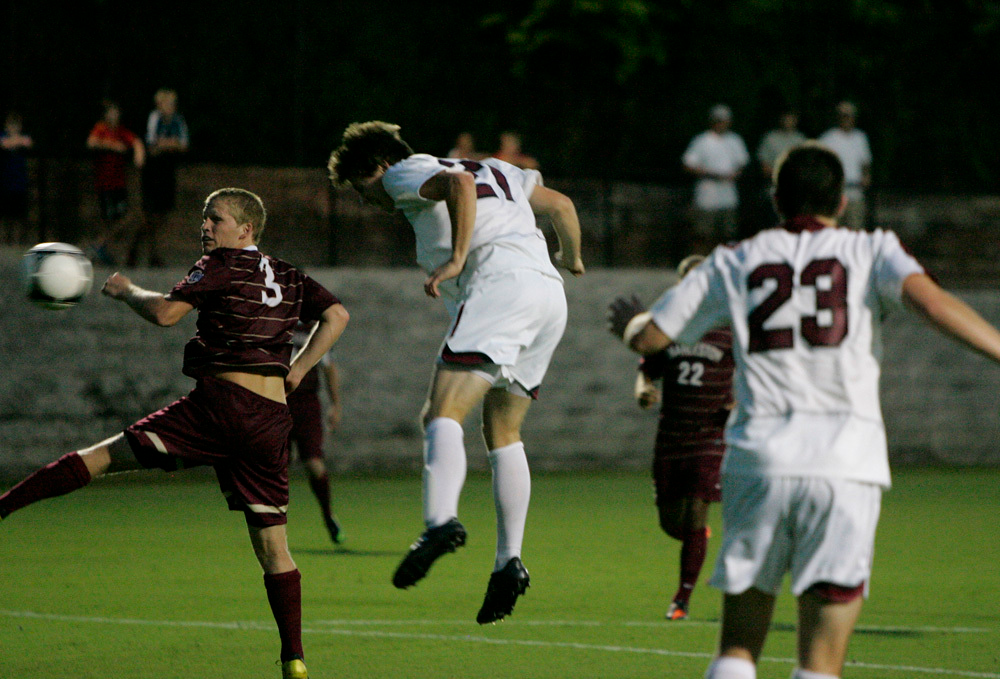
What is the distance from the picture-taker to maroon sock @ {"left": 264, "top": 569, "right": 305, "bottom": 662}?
6.65 m

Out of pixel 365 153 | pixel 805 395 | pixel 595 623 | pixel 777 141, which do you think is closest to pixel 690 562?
pixel 595 623

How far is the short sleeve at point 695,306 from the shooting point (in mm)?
4754

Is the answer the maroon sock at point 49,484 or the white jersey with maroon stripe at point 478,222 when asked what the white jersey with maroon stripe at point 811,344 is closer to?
the white jersey with maroon stripe at point 478,222

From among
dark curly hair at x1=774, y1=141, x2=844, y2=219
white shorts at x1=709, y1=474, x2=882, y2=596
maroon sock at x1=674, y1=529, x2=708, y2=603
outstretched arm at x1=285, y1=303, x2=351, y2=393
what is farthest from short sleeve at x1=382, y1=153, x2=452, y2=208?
maroon sock at x1=674, y1=529, x2=708, y2=603

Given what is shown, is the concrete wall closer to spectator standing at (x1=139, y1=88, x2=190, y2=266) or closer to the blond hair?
spectator standing at (x1=139, y1=88, x2=190, y2=266)

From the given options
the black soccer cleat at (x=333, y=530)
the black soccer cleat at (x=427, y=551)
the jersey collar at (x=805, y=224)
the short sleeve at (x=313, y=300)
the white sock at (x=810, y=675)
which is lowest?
the black soccer cleat at (x=333, y=530)

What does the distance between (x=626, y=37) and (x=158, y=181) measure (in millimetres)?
8532

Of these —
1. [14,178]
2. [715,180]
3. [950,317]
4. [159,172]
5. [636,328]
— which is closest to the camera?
[950,317]

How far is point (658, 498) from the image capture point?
9.24 meters

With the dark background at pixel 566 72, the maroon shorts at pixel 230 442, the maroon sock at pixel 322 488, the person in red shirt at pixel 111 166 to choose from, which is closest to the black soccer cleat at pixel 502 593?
the maroon shorts at pixel 230 442

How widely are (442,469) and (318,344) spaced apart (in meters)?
0.93

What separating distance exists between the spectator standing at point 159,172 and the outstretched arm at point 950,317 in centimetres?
1323

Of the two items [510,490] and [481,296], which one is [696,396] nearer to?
[510,490]

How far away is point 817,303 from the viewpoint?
4629mm
